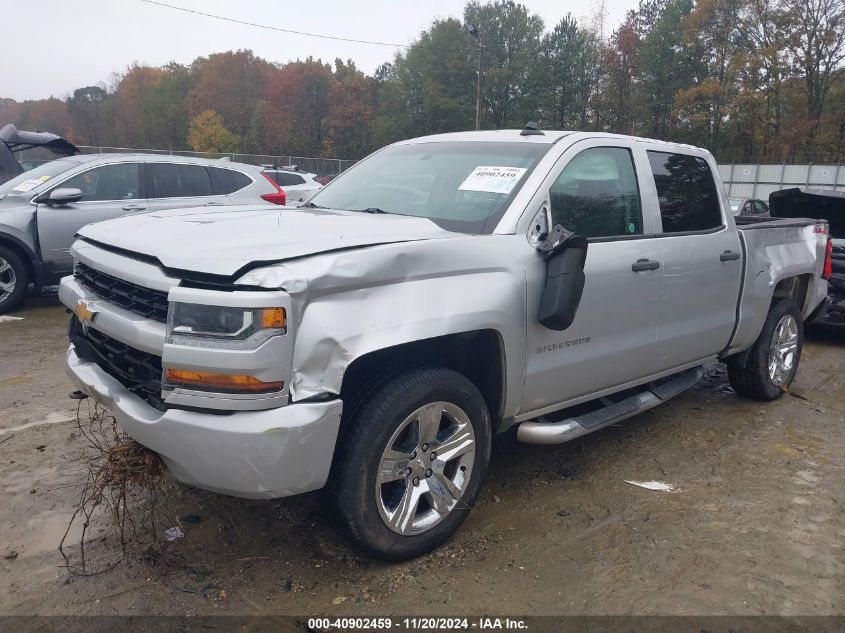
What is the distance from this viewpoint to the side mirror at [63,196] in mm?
7266

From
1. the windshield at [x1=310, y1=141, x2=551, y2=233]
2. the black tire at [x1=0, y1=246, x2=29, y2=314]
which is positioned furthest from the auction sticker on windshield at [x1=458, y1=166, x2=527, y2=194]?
the black tire at [x1=0, y1=246, x2=29, y2=314]

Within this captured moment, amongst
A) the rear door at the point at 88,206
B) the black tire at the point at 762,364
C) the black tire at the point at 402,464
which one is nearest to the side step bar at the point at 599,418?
the black tire at the point at 402,464

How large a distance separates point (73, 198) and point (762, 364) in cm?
702

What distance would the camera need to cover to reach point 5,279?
7.36 m

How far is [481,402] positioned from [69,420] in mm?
2858

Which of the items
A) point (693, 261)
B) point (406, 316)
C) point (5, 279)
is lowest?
point (5, 279)

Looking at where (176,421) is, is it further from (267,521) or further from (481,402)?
(481,402)

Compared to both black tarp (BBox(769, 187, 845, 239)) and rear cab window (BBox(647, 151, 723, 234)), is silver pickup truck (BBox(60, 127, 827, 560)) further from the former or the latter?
black tarp (BBox(769, 187, 845, 239))

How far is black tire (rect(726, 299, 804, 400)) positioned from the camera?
16.4 ft

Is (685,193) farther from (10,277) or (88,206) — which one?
(10,277)

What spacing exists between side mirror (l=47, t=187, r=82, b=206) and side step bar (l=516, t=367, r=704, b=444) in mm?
6137

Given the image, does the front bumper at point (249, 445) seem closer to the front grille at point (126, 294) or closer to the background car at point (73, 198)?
the front grille at point (126, 294)

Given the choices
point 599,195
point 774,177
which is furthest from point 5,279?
point 774,177

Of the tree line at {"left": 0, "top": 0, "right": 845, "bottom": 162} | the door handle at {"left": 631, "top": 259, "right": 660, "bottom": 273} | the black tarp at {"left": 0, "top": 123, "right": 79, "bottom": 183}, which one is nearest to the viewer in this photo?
the door handle at {"left": 631, "top": 259, "right": 660, "bottom": 273}
